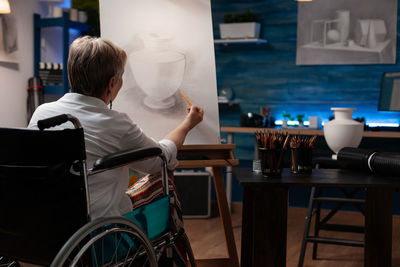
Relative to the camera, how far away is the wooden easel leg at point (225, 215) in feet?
7.36

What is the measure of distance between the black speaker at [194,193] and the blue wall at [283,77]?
2.18 feet

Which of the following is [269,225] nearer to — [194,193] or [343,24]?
[194,193]

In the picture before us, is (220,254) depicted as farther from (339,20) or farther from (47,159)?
(339,20)

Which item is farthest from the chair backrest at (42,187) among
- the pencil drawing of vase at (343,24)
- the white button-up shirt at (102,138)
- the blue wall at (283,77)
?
the pencil drawing of vase at (343,24)

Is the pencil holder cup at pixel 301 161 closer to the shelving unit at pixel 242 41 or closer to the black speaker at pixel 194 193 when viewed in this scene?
the black speaker at pixel 194 193

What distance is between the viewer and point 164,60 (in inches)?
92.1

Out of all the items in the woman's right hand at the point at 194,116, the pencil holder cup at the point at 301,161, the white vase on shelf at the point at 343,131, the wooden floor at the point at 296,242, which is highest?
the woman's right hand at the point at 194,116

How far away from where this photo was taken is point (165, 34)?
237cm

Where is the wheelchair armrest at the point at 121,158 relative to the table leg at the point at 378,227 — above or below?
above

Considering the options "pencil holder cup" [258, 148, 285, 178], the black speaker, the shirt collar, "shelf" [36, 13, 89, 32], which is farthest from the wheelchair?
"shelf" [36, 13, 89, 32]

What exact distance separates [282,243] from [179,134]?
596 millimetres

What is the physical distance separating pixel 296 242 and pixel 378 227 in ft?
5.43

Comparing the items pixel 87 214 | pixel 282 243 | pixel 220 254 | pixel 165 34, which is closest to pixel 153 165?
pixel 87 214

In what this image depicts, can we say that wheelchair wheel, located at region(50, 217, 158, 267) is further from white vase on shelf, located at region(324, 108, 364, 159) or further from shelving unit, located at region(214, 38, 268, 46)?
shelving unit, located at region(214, 38, 268, 46)
